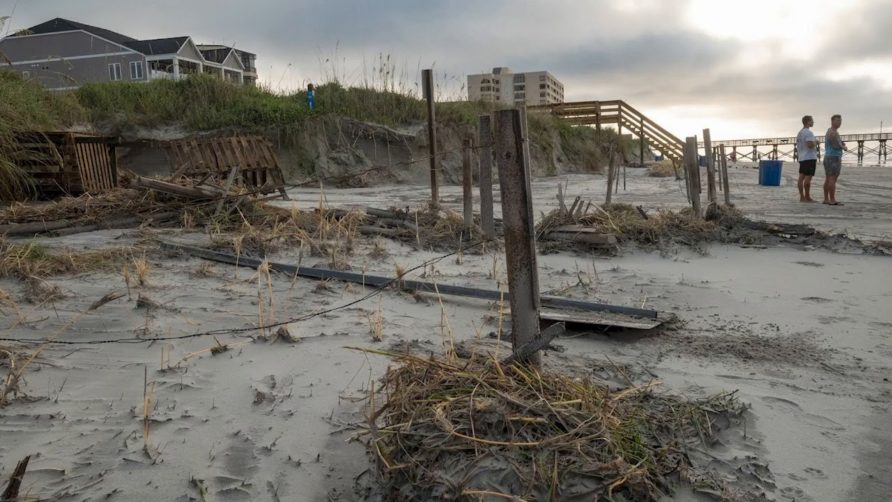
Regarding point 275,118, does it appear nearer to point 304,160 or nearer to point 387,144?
point 304,160

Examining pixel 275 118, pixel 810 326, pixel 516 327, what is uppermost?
pixel 275 118

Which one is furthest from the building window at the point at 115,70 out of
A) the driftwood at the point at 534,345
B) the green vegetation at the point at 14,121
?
the driftwood at the point at 534,345

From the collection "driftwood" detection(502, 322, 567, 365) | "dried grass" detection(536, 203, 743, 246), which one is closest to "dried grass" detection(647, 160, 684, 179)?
"dried grass" detection(536, 203, 743, 246)

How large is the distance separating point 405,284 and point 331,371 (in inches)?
65.1

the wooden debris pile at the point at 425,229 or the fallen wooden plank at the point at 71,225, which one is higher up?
the fallen wooden plank at the point at 71,225

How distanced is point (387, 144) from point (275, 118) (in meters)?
3.22

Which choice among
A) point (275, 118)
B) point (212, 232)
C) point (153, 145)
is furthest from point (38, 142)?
point (275, 118)

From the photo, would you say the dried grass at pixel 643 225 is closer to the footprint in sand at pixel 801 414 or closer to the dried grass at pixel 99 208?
the footprint in sand at pixel 801 414

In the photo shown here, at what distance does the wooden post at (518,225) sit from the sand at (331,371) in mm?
784

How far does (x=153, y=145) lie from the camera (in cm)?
1554

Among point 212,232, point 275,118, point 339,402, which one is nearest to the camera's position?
point 339,402

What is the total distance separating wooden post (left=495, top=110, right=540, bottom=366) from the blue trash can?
15183mm

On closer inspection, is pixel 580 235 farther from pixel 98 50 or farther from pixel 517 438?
pixel 98 50

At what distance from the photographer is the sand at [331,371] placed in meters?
2.16
